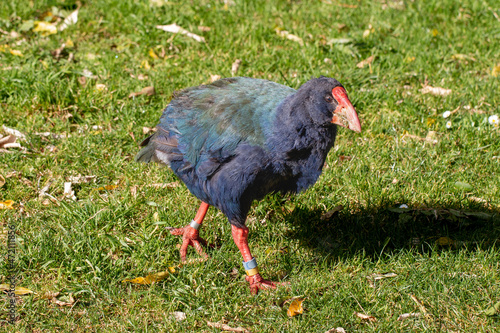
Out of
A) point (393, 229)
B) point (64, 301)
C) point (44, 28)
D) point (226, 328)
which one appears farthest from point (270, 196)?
point (44, 28)

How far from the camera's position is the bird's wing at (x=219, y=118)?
2793 millimetres

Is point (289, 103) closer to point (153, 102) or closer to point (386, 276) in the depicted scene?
point (386, 276)

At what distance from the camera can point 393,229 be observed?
337 cm

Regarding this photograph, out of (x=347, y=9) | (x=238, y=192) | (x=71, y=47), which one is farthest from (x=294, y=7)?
(x=238, y=192)

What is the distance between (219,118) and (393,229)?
131 centimetres

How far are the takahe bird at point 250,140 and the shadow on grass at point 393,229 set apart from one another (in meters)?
0.49

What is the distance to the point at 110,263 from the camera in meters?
3.11

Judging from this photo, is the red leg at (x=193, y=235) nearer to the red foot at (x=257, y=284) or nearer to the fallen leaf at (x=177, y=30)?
the red foot at (x=257, y=284)

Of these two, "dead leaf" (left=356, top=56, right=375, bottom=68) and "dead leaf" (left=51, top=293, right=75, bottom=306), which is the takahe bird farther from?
"dead leaf" (left=356, top=56, right=375, bottom=68)

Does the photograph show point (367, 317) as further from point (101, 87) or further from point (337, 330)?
point (101, 87)

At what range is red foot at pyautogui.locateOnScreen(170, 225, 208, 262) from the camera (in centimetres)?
321

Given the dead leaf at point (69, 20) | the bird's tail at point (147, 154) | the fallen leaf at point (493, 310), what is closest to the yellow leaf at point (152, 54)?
the dead leaf at point (69, 20)

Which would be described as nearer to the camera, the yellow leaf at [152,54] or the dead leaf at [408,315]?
the dead leaf at [408,315]

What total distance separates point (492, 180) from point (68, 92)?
3.11m
